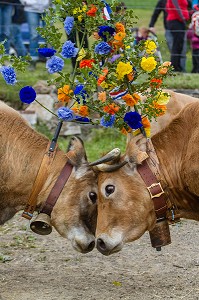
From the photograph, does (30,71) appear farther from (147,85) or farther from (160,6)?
(147,85)

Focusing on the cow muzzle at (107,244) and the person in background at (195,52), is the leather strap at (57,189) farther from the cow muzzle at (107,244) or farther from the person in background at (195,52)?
the person in background at (195,52)

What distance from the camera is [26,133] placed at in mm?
7254

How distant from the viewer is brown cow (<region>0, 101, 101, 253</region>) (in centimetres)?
684

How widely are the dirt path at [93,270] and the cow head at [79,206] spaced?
638mm

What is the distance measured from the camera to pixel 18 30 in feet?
46.8

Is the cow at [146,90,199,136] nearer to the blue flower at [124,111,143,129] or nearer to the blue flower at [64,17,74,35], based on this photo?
the blue flower at [64,17,74,35]

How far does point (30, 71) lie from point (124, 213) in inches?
323

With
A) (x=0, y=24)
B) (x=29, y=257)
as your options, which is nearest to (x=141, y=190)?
(x=29, y=257)

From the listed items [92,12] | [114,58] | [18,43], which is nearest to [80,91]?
[114,58]

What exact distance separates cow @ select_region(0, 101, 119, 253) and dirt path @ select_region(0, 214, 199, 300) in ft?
2.08

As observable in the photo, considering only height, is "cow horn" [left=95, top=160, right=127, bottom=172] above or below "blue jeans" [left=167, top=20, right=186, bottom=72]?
above

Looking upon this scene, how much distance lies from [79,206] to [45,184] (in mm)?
334

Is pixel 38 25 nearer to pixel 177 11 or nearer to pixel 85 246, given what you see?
pixel 177 11

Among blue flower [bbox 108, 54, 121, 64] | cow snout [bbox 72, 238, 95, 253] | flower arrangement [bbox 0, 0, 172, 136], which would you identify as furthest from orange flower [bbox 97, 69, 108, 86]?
cow snout [bbox 72, 238, 95, 253]
